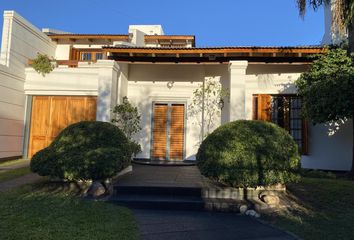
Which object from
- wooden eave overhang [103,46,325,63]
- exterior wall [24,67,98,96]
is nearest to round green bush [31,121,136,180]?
wooden eave overhang [103,46,325,63]

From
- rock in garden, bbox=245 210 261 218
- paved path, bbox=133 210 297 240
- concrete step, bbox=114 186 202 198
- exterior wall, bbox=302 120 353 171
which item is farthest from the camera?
exterior wall, bbox=302 120 353 171

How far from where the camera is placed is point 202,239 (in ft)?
15.8

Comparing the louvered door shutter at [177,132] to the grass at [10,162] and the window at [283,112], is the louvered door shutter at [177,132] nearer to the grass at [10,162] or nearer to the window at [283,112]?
the window at [283,112]

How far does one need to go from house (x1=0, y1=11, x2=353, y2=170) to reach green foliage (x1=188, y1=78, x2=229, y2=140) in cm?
20

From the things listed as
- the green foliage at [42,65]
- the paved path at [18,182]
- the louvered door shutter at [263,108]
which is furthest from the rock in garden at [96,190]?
the green foliage at [42,65]

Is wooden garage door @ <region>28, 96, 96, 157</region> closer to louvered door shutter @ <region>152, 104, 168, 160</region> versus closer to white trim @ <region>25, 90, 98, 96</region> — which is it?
white trim @ <region>25, 90, 98, 96</region>

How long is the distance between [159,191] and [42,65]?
799 centimetres

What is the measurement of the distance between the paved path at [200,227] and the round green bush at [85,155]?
4.95 feet

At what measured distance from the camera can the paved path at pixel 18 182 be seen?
7.90 metres

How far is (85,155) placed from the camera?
753 cm

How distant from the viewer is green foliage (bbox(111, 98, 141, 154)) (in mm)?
11594

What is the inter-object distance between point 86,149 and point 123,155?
2.93ft

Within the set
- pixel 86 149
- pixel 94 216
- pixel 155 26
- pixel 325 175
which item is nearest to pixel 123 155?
pixel 86 149

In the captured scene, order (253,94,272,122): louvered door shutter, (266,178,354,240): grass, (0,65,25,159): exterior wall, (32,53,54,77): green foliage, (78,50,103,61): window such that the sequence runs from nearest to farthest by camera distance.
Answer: (266,178,354,240): grass, (0,65,25,159): exterior wall, (253,94,272,122): louvered door shutter, (32,53,54,77): green foliage, (78,50,103,61): window
